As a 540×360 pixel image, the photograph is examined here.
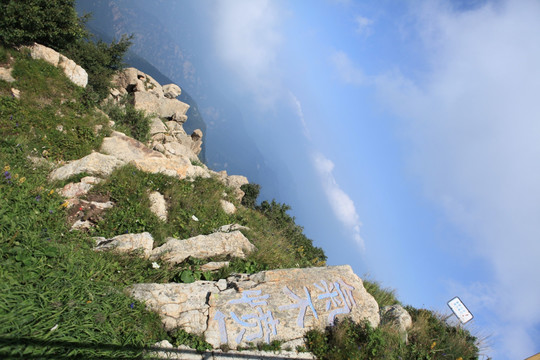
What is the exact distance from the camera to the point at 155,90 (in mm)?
29016

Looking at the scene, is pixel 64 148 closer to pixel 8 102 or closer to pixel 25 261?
pixel 8 102

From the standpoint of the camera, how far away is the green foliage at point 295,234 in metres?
12.5

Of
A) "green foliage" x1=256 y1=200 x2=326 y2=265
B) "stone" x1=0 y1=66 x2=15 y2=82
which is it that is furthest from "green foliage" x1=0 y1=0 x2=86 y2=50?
"green foliage" x1=256 y1=200 x2=326 y2=265

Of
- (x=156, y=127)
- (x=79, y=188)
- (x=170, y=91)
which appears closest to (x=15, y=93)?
(x=79, y=188)

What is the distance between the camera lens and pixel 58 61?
13.8m

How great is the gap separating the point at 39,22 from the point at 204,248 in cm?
1634

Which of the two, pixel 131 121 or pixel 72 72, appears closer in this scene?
pixel 72 72

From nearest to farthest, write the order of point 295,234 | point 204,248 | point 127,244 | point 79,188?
point 127,244, point 204,248, point 79,188, point 295,234

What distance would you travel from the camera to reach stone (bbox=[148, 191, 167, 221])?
8.72 m

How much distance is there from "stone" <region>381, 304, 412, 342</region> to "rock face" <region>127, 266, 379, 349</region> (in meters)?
0.52

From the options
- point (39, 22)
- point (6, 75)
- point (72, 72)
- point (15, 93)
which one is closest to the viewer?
point (15, 93)

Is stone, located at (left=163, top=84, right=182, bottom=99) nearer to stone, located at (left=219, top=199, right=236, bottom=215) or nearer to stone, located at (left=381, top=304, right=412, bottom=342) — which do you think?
stone, located at (left=219, top=199, right=236, bottom=215)

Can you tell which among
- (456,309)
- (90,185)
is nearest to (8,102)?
(90,185)

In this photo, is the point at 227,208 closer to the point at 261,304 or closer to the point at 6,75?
the point at 261,304
